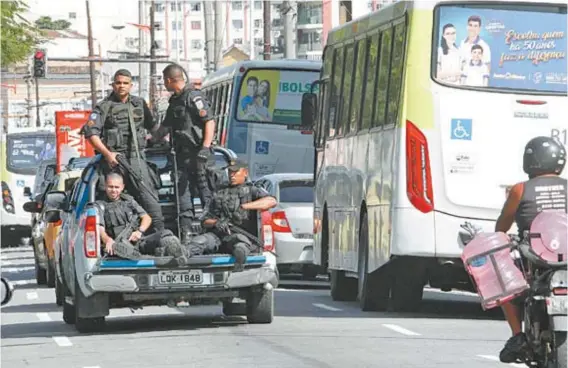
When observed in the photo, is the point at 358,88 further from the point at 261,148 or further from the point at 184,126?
the point at 261,148

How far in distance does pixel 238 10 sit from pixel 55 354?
610 feet

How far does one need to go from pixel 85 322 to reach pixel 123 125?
1956 millimetres

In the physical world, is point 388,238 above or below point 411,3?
below

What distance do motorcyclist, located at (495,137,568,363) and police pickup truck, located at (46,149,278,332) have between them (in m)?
6.02

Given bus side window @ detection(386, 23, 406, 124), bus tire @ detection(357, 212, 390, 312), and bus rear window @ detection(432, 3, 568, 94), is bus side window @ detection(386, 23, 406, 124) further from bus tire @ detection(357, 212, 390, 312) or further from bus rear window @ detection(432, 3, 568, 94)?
bus tire @ detection(357, 212, 390, 312)

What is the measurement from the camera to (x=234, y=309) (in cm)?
1845

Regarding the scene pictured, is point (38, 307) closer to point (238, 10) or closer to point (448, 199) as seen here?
point (448, 199)

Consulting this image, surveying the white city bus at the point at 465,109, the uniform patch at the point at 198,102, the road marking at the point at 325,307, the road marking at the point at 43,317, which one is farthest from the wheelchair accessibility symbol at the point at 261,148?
the uniform patch at the point at 198,102

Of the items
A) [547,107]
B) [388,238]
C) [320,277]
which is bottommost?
[320,277]

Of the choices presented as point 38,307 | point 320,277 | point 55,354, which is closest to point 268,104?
point 320,277

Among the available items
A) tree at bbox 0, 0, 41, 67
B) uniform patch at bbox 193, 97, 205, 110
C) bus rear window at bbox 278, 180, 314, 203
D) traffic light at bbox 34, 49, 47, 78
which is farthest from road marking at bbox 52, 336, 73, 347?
traffic light at bbox 34, 49, 47, 78

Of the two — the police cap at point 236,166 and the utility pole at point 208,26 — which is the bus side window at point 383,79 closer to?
the police cap at point 236,166

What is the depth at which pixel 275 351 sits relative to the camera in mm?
14273

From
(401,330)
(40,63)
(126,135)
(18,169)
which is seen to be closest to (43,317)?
(126,135)
